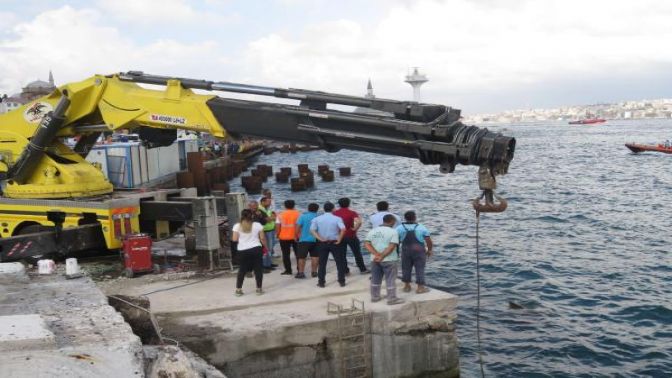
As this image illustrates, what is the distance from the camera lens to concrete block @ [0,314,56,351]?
5.49m

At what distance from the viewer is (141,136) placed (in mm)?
12602

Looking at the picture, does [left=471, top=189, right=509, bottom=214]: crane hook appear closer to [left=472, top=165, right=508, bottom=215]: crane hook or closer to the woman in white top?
[left=472, top=165, right=508, bottom=215]: crane hook

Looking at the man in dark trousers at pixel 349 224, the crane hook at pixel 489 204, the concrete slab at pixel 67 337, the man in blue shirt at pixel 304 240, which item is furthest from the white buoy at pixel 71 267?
the crane hook at pixel 489 204

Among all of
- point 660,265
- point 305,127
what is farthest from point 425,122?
point 660,265

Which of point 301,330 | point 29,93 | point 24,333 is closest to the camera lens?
point 24,333

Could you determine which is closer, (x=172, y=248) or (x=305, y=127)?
(x=305, y=127)

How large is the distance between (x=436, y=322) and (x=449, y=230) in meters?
16.1

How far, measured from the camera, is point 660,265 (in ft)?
60.3

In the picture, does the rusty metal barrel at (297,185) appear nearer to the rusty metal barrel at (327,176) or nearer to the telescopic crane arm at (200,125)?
the rusty metal barrel at (327,176)

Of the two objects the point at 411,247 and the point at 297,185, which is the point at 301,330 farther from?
the point at 297,185

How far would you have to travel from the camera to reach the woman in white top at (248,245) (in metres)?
9.81

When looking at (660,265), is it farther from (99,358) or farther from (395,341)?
(99,358)

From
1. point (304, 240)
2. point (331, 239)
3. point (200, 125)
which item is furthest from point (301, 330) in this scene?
point (200, 125)

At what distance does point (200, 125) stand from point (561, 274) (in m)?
11.2
